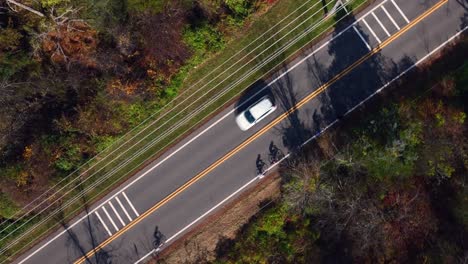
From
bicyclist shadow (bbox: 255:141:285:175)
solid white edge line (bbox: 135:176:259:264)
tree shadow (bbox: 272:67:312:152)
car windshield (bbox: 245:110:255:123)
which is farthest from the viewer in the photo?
solid white edge line (bbox: 135:176:259:264)

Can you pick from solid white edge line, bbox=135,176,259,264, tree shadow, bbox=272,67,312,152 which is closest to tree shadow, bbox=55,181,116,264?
solid white edge line, bbox=135,176,259,264

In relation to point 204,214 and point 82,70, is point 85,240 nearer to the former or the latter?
point 204,214

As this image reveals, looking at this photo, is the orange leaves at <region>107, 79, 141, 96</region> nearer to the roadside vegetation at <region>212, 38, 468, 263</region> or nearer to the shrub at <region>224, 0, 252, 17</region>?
the shrub at <region>224, 0, 252, 17</region>

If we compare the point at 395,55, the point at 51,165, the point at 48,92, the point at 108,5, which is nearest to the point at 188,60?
the point at 108,5

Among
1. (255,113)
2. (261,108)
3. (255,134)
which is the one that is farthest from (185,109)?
(261,108)

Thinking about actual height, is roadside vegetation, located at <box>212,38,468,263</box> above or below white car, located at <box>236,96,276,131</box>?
below

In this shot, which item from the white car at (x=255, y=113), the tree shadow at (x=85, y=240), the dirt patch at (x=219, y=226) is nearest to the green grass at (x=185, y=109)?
the tree shadow at (x=85, y=240)

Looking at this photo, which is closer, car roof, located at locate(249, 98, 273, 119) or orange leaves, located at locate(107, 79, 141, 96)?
orange leaves, located at locate(107, 79, 141, 96)
